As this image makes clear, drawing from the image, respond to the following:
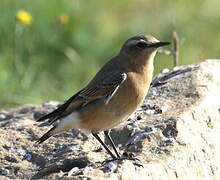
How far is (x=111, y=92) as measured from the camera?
23.3 ft

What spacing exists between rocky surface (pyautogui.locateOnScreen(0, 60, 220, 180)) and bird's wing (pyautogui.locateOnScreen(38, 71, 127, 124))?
0.33 meters

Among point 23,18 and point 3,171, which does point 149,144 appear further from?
point 23,18

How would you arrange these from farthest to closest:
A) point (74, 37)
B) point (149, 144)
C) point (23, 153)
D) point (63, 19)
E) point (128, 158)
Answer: point (74, 37) → point (63, 19) → point (23, 153) → point (149, 144) → point (128, 158)

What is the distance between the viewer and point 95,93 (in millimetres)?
7285

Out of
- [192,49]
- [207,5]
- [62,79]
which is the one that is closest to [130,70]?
[62,79]

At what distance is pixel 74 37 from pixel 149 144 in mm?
6413

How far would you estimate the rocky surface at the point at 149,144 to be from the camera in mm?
6218

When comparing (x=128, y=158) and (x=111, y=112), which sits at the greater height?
(x=111, y=112)

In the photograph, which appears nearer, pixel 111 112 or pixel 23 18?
pixel 111 112

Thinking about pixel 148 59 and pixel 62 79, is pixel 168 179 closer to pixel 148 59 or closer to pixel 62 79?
pixel 148 59

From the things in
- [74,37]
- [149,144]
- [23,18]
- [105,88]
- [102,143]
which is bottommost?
[149,144]

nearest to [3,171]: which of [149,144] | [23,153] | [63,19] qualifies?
[23,153]

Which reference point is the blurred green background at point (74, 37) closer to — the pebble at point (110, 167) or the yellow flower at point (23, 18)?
the yellow flower at point (23, 18)

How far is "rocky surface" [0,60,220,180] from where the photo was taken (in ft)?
20.4
